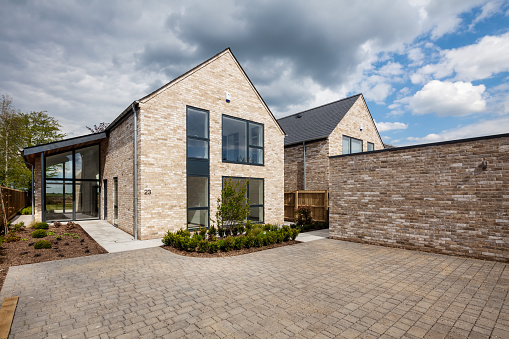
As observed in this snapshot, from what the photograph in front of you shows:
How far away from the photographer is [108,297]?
4609 mm

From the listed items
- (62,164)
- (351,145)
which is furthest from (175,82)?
(351,145)

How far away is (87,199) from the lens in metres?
15.2

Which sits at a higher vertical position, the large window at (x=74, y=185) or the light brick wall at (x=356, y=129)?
the light brick wall at (x=356, y=129)

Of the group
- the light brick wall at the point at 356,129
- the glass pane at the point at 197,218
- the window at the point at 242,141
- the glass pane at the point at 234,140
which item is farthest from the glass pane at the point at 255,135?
the light brick wall at the point at 356,129

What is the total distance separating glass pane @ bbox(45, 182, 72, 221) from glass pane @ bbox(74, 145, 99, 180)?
1001 mm

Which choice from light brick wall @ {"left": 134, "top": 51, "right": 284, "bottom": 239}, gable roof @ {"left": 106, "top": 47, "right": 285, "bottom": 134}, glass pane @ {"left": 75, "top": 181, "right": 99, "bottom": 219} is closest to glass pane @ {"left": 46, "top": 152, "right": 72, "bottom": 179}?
glass pane @ {"left": 75, "top": 181, "right": 99, "bottom": 219}

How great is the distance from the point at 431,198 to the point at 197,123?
952 cm

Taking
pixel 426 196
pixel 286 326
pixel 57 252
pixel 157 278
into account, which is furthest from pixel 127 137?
pixel 426 196

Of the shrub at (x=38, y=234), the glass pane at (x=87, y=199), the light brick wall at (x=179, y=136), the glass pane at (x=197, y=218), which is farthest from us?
the glass pane at (x=87, y=199)

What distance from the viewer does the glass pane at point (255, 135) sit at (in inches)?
529

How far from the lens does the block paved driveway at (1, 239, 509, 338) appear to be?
11.6 feet

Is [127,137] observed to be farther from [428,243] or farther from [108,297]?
[428,243]

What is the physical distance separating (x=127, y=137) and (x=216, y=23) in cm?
624

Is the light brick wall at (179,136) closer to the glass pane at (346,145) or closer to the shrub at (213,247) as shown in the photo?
the shrub at (213,247)
